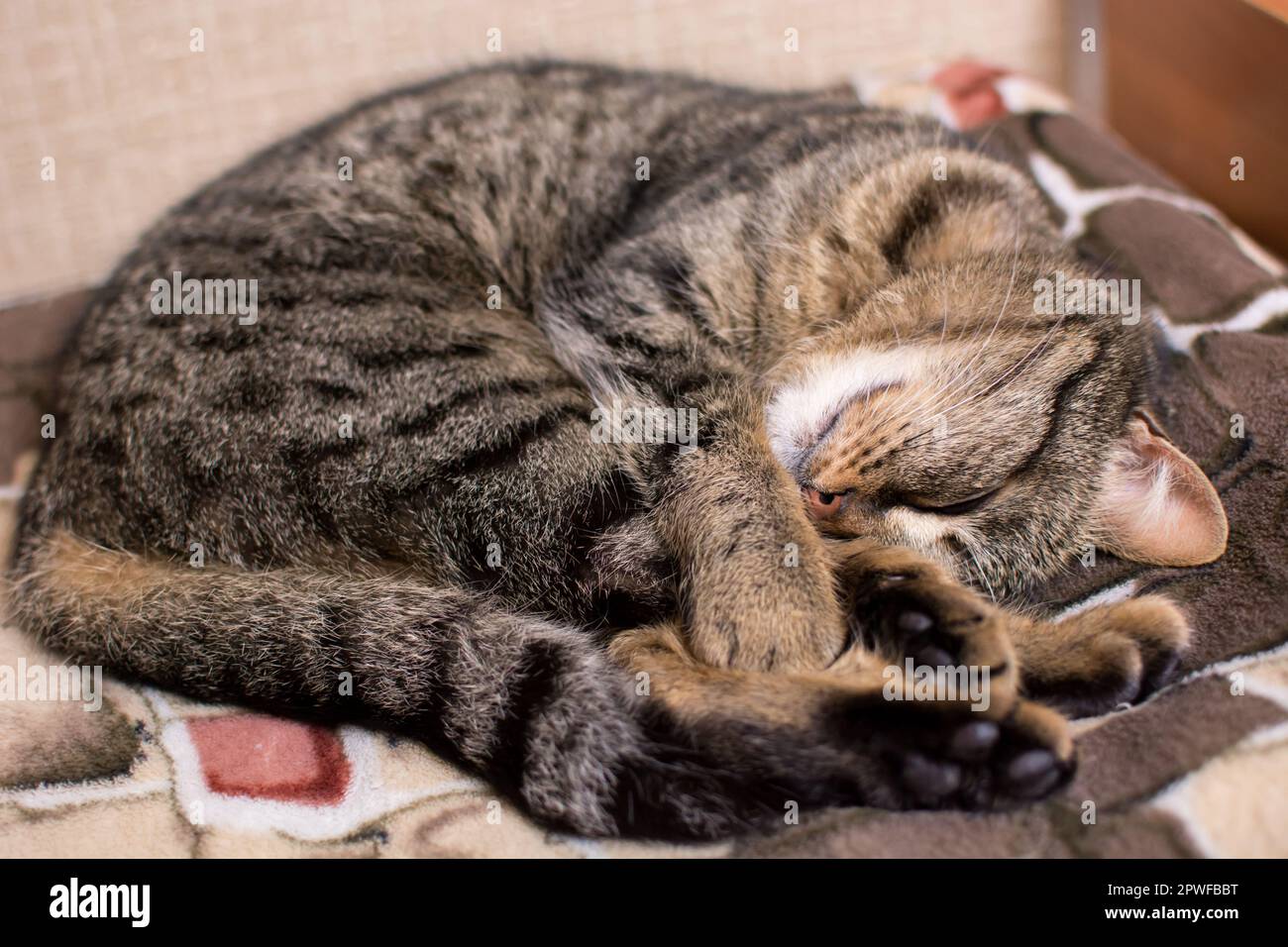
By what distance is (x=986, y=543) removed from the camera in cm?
179

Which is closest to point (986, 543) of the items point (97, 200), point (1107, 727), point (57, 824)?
point (1107, 727)

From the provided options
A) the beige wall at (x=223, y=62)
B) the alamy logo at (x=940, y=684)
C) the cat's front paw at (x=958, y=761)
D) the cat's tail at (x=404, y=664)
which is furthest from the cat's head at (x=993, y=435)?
the beige wall at (x=223, y=62)

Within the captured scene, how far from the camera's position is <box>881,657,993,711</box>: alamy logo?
1425mm

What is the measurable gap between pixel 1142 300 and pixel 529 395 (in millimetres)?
1460

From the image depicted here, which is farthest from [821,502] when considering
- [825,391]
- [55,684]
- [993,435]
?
[55,684]

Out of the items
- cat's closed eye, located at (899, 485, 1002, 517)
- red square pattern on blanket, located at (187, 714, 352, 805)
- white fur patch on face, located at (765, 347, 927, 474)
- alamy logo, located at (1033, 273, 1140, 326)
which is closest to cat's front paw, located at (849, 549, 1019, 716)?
cat's closed eye, located at (899, 485, 1002, 517)

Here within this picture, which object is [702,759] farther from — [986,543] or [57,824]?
[57,824]

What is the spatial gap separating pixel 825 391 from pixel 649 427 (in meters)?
0.35

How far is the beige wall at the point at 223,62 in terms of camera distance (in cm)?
301

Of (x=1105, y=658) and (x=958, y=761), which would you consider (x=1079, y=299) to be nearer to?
(x=1105, y=658)

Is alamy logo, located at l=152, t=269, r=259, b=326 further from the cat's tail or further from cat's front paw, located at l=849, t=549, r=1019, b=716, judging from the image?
cat's front paw, located at l=849, t=549, r=1019, b=716

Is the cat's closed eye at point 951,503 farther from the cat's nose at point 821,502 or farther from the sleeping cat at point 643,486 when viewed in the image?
the cat's nose at point 821,502
